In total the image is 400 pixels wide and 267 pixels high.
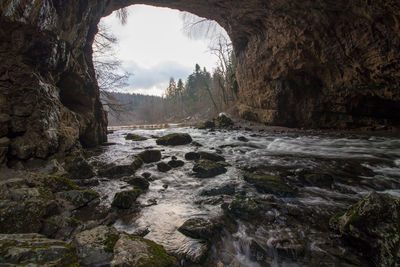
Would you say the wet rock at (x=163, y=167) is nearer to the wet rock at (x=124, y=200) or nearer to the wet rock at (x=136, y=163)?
the wet rock at (x=136, y=163)

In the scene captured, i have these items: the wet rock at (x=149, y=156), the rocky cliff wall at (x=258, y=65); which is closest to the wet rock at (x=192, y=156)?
the wet rock at (x=149, y=156)

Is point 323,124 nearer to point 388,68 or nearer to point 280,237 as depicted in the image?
point 388,68

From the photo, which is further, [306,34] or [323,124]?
[323,124]

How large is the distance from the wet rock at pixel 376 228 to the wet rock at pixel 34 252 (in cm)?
275

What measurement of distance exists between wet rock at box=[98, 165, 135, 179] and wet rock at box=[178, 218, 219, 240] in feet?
8.79

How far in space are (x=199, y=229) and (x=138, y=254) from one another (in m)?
0.88

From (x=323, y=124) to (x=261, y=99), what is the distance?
4.65 meters

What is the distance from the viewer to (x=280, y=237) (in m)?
2.27

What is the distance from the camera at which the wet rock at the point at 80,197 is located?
9.61 ft

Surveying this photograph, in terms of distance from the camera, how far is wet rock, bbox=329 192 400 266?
1.77 m

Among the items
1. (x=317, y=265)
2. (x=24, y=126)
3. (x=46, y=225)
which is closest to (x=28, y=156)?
(x=24, y=126)

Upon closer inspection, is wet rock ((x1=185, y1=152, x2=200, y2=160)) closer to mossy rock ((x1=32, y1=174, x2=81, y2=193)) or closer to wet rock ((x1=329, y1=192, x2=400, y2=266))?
mossy rock ((x1=32, y1=174, x2=81, y2=193))

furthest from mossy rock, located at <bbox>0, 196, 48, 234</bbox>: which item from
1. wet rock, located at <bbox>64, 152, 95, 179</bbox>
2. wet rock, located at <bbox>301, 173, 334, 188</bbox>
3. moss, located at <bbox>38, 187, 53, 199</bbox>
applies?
wet rock, located at <bbox>301, 173, 334, 188</bbox>

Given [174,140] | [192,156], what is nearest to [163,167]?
[192,156]
